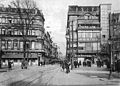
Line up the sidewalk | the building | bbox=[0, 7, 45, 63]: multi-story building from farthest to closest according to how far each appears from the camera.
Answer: the building, bbox=[0, 7, 45, 63]: multi-story building, the sidewalk

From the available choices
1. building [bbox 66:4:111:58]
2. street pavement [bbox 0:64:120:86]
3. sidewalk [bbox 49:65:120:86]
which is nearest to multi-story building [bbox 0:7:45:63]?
building [bbox 66:4:111:58]

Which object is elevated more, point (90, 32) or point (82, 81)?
point (90, 32)

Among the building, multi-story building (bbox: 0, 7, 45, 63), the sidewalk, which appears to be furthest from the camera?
the building

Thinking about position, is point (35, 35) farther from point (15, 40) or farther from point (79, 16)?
point (79, 16)

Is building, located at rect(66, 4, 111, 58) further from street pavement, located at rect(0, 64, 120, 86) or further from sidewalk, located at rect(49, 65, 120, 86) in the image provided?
sidewalk, located at rect(49, 65, 120, 86)

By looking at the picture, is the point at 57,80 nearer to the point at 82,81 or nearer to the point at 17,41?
the point at 82,81

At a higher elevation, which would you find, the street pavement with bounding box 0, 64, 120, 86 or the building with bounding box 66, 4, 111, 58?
the building with bounding box 66, 4, 111, 58

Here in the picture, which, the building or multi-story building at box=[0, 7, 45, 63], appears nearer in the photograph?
multi-story building at box=[0, 7, 45, 63]

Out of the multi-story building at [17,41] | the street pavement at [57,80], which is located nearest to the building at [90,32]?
the multi-story building at [17,41]

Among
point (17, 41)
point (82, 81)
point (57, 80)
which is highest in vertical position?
point (17, 41)

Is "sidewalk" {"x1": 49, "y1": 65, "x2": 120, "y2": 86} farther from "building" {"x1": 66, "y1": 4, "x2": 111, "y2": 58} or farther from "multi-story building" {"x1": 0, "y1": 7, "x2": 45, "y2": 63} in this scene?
"multi-story building" {"x1": 0, "y1": 7, "x2": 45, "y2": 63}

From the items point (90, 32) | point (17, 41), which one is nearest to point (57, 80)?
point (17, 41)

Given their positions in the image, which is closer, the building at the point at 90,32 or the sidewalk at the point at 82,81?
the sidewalk at the point at 82,81

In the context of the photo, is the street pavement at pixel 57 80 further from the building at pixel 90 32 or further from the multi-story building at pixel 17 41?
the building at pixel 90 32
